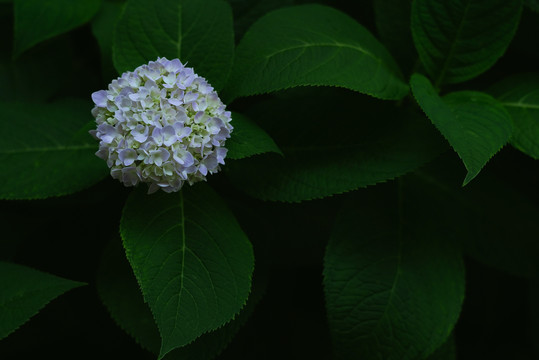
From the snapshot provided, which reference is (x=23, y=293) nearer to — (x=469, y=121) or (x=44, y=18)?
(x=44, y=18)

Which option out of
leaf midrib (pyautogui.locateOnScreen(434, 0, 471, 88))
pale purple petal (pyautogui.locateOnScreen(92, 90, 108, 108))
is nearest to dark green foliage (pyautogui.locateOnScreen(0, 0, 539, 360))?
leaf midrib (pyautogui.locateOnScreen(434, 0, 471, 88))

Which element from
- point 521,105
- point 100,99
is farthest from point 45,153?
point 521,105

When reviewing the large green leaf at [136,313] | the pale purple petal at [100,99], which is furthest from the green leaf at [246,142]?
the large green leaf at [136,313]

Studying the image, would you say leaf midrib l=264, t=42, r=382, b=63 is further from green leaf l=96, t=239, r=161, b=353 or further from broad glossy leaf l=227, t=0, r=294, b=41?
green leaf l=96, t=239, r=161, b=353

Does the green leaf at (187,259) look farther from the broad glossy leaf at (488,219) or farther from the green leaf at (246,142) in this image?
the broad glossy leaf at (488,219)

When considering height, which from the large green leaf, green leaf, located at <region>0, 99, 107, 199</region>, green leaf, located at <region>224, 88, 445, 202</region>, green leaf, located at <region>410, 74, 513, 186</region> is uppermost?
green leaf, located at <region>410, 74, 513, 186</region>

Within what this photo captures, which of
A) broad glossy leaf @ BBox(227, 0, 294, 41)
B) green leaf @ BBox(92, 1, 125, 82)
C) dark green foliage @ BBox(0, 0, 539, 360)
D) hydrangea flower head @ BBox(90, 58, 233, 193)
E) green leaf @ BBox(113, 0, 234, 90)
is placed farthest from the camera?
broad glossy leaf @ BBox(227, 0, 294, 41)
